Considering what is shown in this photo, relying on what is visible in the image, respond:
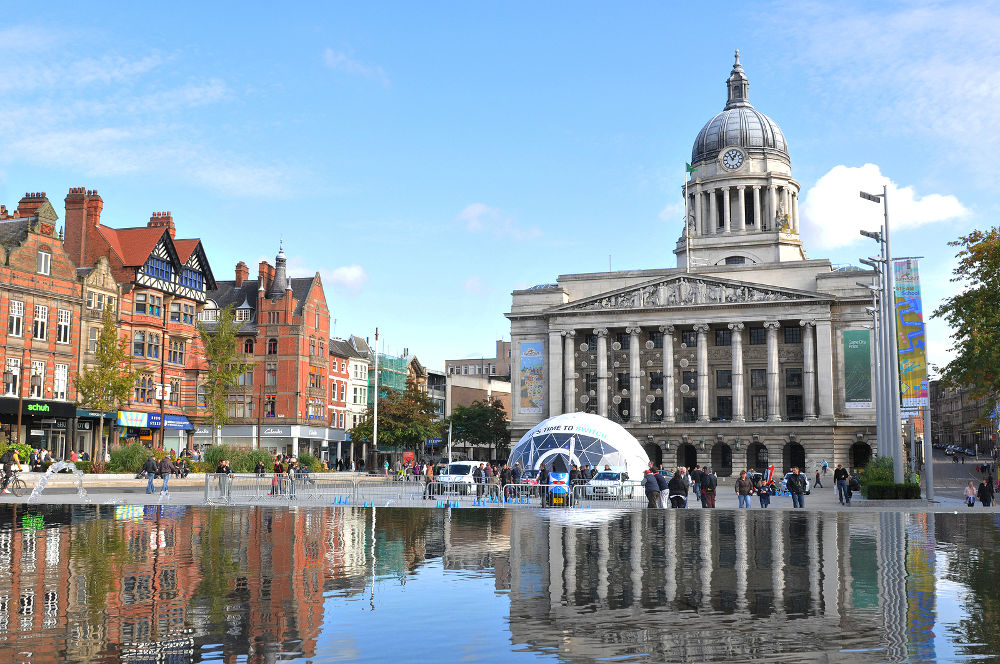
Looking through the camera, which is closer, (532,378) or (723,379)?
(723,379)

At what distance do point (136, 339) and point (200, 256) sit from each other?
11300 millimetres

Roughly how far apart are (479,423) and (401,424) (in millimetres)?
24032

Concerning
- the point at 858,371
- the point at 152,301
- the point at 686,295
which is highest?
the point at 686,295

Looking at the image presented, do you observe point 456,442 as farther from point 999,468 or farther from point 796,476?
point 796,476

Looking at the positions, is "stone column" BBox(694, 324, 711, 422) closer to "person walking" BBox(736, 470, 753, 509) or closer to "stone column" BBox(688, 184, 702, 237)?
"stone column" BBox(688, 184, 702, 237)

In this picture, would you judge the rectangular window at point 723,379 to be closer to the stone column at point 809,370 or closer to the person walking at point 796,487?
the stone column at point 809,370

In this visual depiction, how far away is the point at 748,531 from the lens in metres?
25.6

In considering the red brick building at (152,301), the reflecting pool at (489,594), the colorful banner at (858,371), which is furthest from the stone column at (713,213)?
the reflecting pool at (489,594)

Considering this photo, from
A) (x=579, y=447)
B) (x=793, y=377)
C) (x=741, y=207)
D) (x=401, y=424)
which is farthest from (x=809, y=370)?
(x=401, y=424)

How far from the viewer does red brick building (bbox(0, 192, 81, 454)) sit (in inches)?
2343

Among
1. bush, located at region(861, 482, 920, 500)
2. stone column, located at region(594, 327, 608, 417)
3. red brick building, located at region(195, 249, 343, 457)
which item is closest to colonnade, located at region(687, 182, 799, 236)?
stone column, located at region(594, 327, 608, 417)

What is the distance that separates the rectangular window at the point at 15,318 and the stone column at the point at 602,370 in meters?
53.9

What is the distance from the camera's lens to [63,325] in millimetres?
63625

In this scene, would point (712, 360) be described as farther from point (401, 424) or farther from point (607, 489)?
point (607, 489)
